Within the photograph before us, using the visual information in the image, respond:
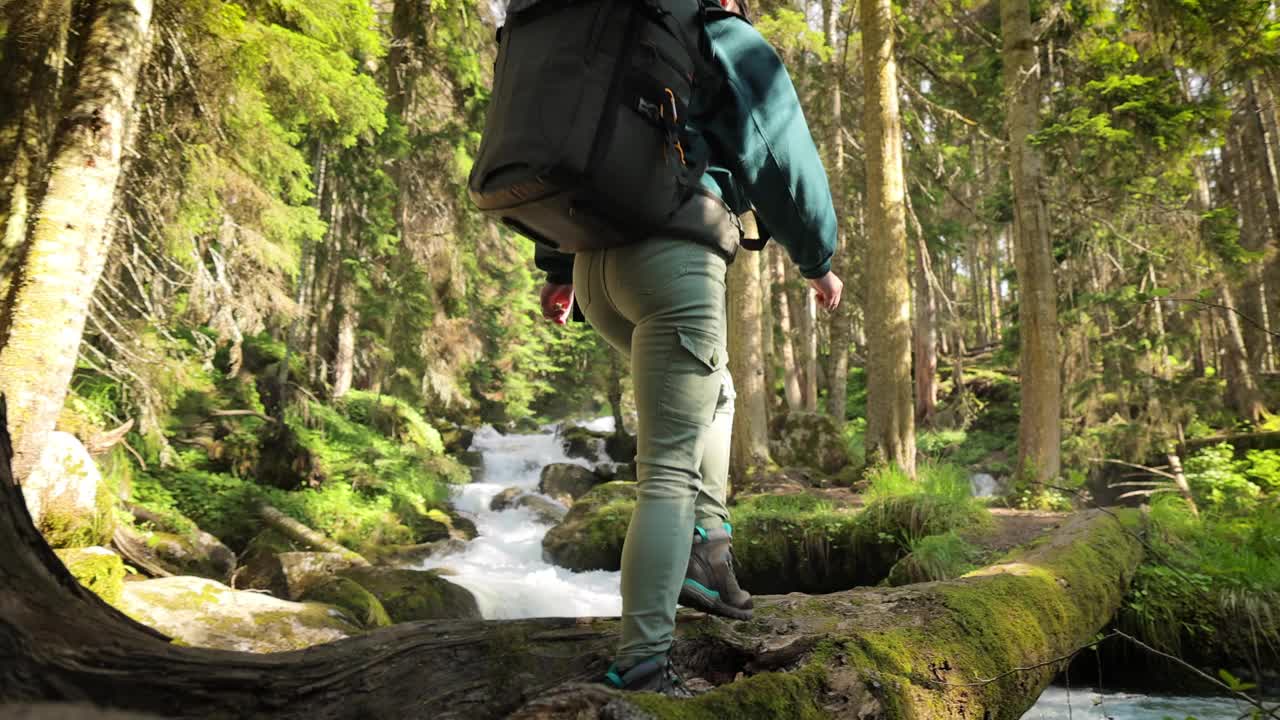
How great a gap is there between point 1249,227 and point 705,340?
2280 cm

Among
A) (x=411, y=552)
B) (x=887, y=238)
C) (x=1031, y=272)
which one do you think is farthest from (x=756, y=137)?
(x=411, y=552)

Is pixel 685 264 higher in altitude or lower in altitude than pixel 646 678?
higher

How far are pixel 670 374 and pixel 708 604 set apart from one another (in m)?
0.75

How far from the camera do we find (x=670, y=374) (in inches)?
71.5

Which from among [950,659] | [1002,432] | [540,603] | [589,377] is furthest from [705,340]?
[589,377]

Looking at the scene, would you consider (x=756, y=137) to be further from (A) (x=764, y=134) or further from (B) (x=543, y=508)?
(B) (x=543, y=508)

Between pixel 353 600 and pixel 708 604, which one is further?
pixel 353 600

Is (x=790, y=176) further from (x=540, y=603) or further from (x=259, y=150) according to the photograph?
(x=540, y=603)

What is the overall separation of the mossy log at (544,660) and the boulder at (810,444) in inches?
375

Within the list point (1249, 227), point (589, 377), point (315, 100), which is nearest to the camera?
point (315, 100)

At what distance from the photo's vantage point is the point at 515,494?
14.8 m

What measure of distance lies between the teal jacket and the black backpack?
0.56ft

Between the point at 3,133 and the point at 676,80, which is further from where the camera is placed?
the point at 3,133

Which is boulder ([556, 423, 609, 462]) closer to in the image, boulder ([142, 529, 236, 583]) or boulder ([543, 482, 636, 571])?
boulder ([543, 482, 636, 571])
